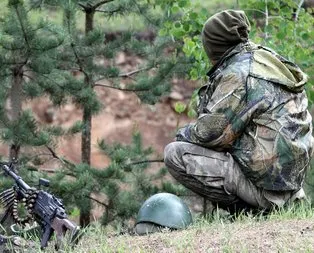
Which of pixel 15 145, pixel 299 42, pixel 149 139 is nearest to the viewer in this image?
pixel 15 145

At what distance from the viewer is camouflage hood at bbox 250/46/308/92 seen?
6816mm

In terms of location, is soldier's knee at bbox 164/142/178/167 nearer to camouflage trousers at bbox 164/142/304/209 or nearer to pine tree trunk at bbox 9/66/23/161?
camouflage trousers at bbox 164/142/304/209

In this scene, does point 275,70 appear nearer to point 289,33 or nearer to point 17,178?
point 17,178

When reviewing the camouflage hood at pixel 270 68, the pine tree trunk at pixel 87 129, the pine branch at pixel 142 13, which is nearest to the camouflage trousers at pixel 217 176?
the camouflage hood at pixel 270 68

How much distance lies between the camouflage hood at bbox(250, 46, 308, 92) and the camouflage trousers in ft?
2.16

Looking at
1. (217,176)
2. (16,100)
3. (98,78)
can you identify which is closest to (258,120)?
(217,176)

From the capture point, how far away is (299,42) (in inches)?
411

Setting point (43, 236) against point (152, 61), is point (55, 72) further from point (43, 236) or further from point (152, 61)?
point (43, 236)

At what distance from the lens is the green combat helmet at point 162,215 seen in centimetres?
686

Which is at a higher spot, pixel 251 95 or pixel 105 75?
pixel 251 95

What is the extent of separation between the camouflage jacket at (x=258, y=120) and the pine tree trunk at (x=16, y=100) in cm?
322

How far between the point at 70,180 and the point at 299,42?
2969 millimetres

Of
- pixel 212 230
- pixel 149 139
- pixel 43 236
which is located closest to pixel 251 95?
pixel 212 230

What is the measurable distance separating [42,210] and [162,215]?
1033 millimetres
